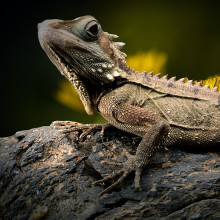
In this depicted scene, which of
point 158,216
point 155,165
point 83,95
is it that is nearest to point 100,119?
point 83,95

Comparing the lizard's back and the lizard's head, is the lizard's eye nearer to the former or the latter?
the lizard's head

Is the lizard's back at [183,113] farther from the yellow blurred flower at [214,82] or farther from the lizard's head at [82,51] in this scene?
the yellow blurred flower at [214,82]

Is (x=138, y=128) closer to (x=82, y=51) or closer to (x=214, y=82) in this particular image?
(x=82, y=51)

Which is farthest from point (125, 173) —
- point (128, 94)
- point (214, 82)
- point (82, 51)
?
point (214, 82)

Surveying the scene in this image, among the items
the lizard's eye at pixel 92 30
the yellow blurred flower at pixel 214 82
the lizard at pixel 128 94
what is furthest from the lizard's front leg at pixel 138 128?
the yellow blurred flower at pixel 214 82

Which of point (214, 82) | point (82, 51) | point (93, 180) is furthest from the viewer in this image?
point (214, 82)

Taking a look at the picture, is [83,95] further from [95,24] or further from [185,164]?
[185,164]

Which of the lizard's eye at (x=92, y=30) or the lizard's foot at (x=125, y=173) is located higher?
the lizard's eye at (x=92, y=30)

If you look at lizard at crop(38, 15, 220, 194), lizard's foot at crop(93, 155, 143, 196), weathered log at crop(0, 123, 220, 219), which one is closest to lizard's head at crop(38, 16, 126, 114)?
lizard at crop(38, 15, 220, 194)
